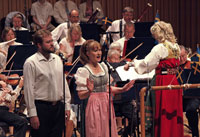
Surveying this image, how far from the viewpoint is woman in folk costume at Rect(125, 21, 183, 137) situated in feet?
15.7

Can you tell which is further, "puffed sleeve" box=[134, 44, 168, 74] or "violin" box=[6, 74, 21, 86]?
"violin" box=[6, 74, 21, 86]

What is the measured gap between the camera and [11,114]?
487 cm

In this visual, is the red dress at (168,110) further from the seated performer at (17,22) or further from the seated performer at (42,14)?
the seated performer at (42,14)

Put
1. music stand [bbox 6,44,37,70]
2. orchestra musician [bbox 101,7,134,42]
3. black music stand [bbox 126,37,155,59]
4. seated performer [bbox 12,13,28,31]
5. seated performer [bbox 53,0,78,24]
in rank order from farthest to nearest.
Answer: seated performer [bbox 53,0,78,24], orchestra musician [bbox 101,7,134,42], seated performer [bbox 12,13,28,31], black music stand [bbox 126,37,155,59], music stand [bbox 6,44,37,70]

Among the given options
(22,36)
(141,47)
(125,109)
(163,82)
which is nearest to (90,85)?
(163,82)

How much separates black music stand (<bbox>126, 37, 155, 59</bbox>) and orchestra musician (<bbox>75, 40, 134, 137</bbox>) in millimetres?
1894

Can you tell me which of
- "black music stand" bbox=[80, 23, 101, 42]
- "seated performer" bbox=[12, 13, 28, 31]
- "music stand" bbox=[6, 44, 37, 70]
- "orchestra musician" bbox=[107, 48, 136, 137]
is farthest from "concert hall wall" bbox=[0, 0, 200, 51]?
"orchestra musician" bbox=[107, 48, 136, 137]

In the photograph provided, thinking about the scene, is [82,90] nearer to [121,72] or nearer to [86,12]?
[121,72]

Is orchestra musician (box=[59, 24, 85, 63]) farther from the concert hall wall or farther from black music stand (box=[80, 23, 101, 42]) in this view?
the concert hall wall

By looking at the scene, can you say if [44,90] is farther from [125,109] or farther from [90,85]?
[125,109]

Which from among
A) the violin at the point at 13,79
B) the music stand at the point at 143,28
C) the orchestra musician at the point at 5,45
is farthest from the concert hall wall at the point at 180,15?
the violin at the point at 13,79

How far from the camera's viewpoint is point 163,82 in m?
4.84

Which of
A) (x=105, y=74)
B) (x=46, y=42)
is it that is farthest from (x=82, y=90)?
(x=46, y=42)

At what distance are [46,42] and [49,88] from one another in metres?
0.42
